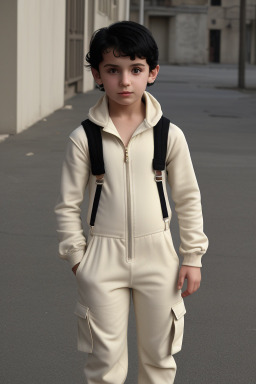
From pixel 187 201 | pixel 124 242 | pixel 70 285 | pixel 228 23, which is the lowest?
pixel 70 285

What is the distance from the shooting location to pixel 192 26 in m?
71.4

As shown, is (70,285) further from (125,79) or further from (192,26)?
(192,26)

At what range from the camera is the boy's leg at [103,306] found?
296cm

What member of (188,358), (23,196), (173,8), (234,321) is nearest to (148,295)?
(188,358)

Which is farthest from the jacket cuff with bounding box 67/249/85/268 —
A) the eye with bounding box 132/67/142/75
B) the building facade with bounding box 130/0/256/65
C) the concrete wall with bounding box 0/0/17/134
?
the building facade with bounding box 130/0/256/65

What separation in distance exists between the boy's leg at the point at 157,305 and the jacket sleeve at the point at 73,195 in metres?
0.21

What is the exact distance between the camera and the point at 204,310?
15.9 ft

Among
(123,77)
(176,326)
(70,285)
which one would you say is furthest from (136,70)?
(70,285)

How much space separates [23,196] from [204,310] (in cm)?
369

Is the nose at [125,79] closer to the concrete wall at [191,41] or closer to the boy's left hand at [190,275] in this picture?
the boy's left hand at [190,275]

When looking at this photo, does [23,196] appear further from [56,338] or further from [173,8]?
[173,8]

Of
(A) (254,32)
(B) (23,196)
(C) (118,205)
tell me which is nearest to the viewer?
(C) (118,205)

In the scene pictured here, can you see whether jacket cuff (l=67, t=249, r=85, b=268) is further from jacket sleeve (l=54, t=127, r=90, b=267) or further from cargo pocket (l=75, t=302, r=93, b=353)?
cargo pocket (l=75, t=302, r=93, b=353)

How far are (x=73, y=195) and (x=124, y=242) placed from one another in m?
0.24
